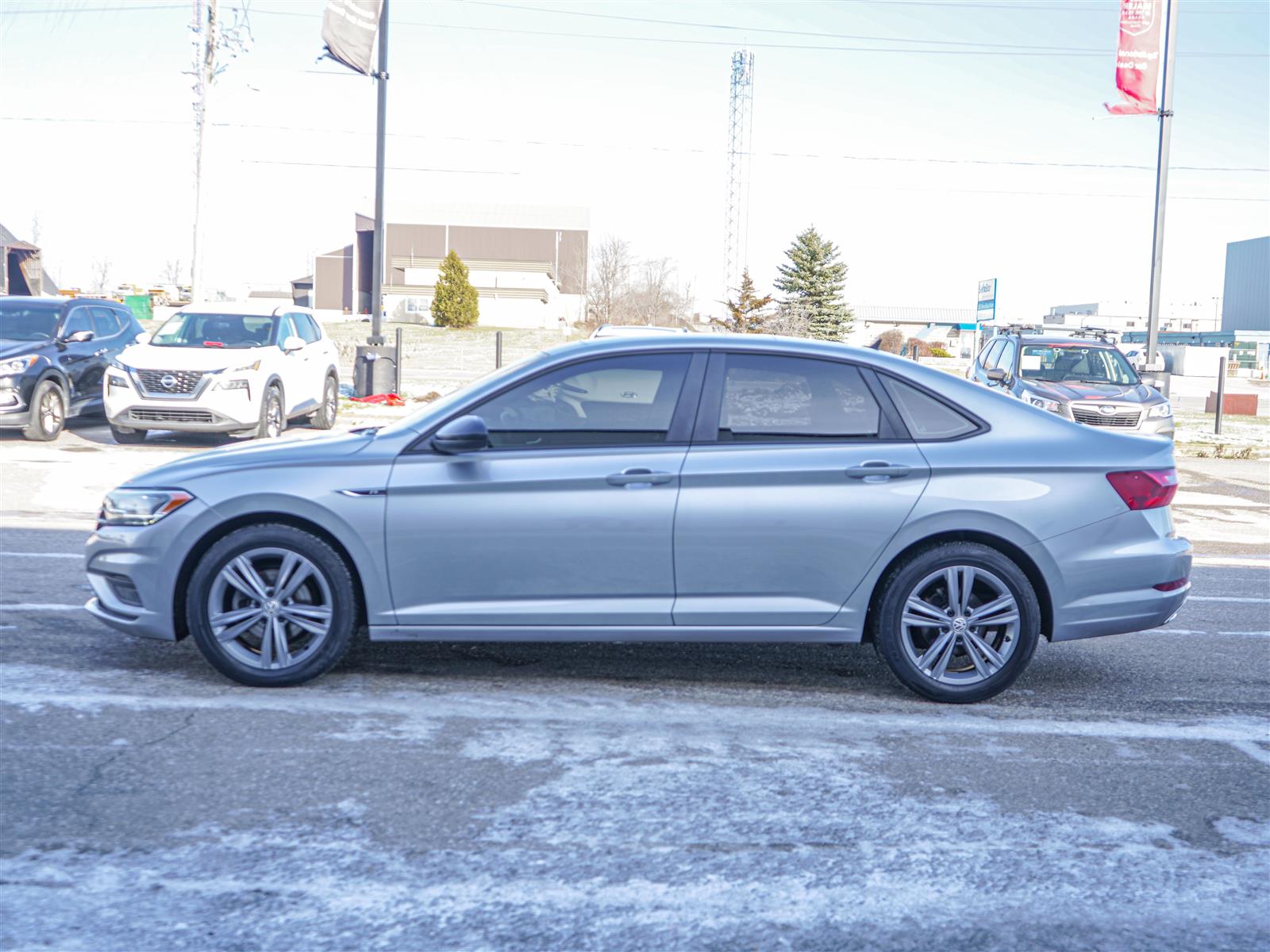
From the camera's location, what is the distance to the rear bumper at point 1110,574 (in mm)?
5379

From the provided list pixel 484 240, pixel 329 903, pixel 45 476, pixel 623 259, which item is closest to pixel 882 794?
pixel 329 903

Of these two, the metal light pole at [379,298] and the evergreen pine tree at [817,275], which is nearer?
the metal light pole at [379,298]

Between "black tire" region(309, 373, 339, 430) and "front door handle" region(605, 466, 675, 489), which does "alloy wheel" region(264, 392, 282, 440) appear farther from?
"front door handle" region(605, 466, 675, 489)

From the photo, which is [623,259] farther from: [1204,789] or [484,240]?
[1204,789]

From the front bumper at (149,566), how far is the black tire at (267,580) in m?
0.10

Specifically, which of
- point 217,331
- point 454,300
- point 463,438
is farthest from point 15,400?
point 454,300

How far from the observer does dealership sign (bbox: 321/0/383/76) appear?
73.0 ft

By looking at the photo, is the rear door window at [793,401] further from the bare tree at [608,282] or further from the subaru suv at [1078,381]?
the bare tree at [608,282]

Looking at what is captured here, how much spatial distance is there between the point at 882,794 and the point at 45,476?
35.9ft

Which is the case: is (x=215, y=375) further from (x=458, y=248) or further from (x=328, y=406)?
(x=458, y=248)

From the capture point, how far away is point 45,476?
12742 mm

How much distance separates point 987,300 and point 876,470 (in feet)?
122

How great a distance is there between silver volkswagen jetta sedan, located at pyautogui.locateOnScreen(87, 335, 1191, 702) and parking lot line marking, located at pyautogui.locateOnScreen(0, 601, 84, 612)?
54.4 inches

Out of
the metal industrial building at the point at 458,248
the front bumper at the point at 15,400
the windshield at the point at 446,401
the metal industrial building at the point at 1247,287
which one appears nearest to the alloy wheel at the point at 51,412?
the front bumper at the point at 15,400
